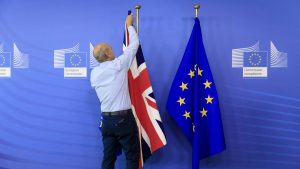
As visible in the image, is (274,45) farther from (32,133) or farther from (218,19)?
(32,133)

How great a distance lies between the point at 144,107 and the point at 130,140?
15.3 inches

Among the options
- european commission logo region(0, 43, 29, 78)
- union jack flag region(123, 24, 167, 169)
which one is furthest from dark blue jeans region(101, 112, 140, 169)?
european commission logo region(0, 43, 29, 78)

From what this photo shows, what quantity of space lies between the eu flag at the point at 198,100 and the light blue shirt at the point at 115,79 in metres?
0.51

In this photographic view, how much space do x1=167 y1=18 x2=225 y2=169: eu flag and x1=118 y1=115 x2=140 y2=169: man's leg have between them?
0.43 meters

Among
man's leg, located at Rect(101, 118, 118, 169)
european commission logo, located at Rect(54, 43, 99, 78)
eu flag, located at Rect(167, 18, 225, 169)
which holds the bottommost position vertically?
man's leg, located at Rect(101, 118, 118, 169)

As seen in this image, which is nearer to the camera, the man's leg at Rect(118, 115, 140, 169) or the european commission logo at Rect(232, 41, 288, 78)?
the man's leg at Rect(118, 115, 140, 169)

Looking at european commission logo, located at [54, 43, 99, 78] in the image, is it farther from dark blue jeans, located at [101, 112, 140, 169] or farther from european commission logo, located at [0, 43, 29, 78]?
dark blue jeans, located at [101, 112, 140, 169]

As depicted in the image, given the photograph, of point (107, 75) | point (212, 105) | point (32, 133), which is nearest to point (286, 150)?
point (212, 105)

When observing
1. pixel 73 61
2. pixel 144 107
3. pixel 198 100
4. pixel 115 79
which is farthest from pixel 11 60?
pixel 198 100

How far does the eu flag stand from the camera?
107 inches

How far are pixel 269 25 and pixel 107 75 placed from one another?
162 centimetres

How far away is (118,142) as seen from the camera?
262 cm

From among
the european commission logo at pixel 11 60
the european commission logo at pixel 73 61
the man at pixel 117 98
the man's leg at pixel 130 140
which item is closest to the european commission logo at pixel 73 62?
the european commission logo at pixel 73 61

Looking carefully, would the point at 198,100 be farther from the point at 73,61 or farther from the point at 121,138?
the point at 73,61
